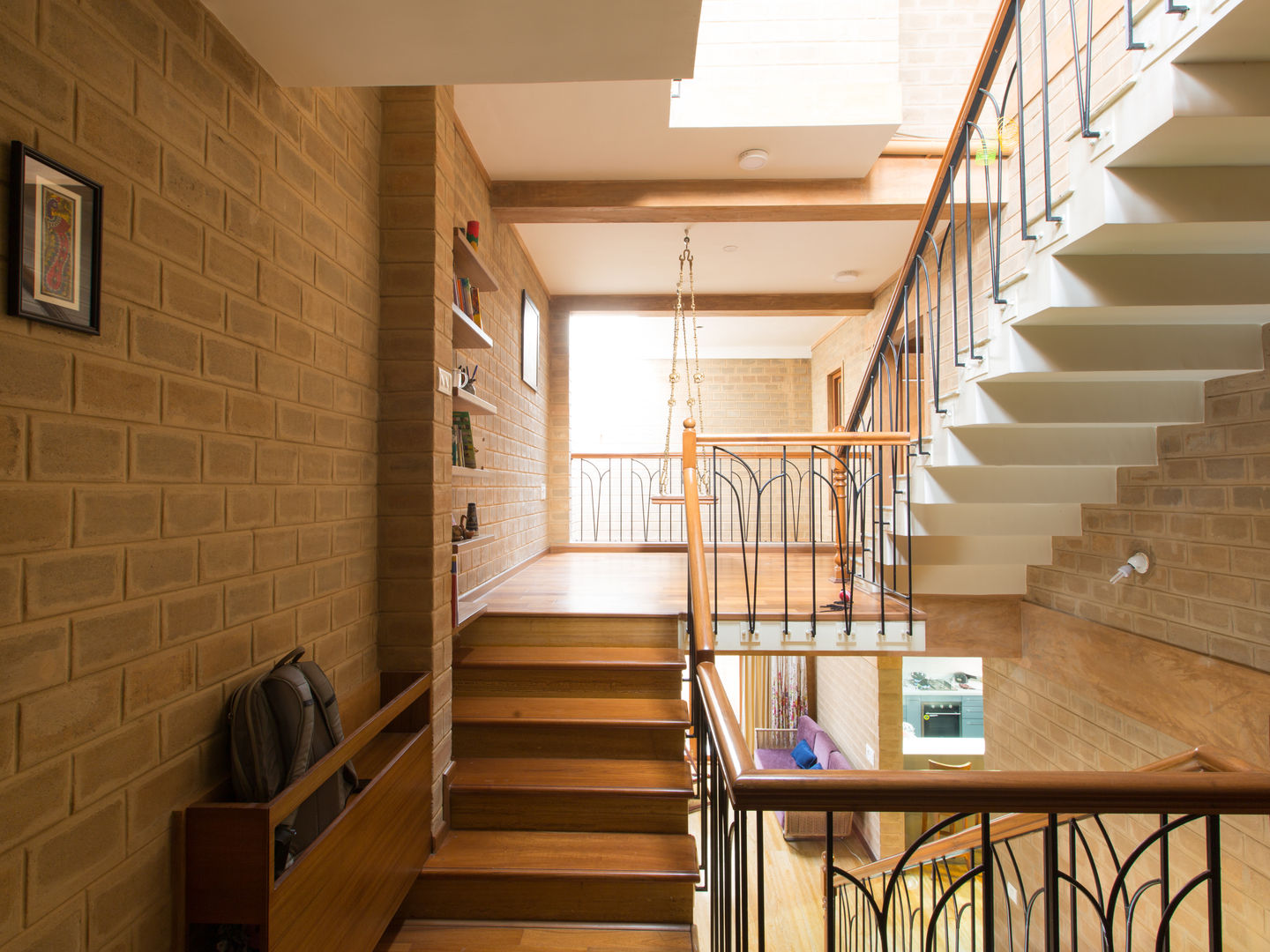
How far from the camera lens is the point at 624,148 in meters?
3.41

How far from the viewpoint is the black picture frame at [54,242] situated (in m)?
0.94

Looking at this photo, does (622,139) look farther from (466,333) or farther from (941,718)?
(941,718)

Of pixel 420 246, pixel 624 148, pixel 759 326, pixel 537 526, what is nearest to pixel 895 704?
pixel 537 526

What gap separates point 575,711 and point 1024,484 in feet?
7.25

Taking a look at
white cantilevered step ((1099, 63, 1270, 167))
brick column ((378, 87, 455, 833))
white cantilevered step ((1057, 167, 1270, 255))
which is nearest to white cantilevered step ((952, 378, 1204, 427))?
white cantilevered step ((1057, 167, 1270, 255))

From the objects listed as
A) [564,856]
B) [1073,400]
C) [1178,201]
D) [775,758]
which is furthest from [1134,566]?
[775,758]

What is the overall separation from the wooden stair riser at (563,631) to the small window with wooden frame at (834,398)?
465 centimetres

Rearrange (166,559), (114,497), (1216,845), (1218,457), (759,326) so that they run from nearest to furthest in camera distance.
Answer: (1216,845) < (114,497) < (166,559) < (1218,457) < (759,326)

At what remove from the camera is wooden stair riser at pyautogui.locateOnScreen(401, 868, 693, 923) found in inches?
87.7

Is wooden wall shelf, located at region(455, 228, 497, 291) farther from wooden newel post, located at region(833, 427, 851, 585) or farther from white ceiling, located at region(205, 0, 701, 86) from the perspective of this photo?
wooden newel post, located at region(833, 427, 851, 585)

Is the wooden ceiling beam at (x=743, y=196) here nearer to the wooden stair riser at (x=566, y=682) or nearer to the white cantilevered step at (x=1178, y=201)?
the white cantilevered step at (x=1178, y=201)

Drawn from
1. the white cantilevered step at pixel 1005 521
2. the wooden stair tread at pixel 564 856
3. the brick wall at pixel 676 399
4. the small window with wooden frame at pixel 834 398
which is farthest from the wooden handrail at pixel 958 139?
the brick wall at pixel 676 399

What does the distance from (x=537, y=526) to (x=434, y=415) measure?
346 centimetres

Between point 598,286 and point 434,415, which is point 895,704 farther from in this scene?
point 434,415
